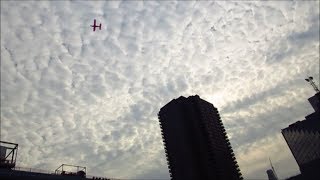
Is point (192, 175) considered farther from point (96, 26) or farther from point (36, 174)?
point (96, 26)

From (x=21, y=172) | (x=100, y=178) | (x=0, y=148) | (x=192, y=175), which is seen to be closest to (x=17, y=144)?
(x=0, y=148)

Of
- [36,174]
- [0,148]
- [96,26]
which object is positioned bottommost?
[36,174]

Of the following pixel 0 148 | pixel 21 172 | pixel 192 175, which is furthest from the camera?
pixel 192 175

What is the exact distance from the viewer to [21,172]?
286 ft

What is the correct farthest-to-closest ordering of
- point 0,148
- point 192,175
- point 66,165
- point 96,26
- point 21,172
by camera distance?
point 192,175, point 66,165, point 0,148, point 21,172, point 96,26

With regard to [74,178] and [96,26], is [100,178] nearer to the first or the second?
[74,178]

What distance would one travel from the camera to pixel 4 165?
298 ft

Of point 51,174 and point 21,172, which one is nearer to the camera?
point 21,172

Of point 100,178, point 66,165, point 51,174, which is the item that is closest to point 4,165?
point 51,174

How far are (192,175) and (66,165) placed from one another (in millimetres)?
109818

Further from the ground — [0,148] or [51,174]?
[0,148]

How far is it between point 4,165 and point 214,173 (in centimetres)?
13942

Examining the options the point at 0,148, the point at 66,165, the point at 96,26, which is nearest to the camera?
the point at 96,26

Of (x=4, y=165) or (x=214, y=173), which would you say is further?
(x=214, y=173)
